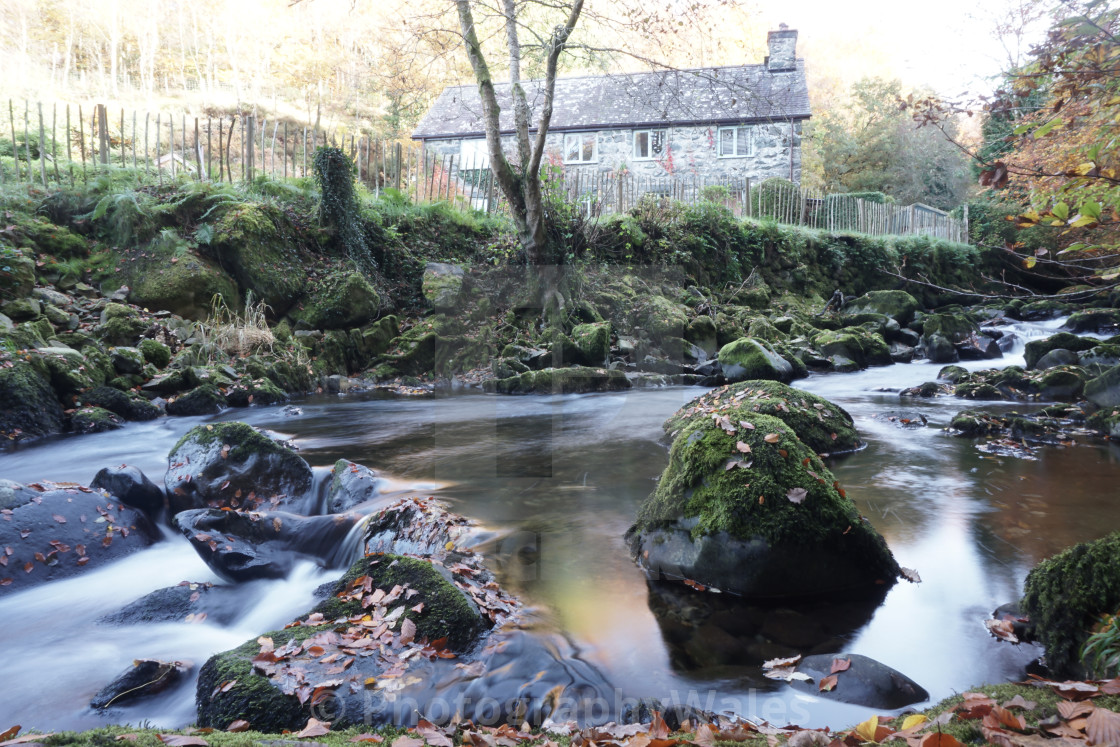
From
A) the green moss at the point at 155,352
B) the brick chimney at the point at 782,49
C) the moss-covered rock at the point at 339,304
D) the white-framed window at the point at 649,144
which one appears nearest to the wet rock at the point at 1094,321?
the moss-covered rock at the point at 339,304

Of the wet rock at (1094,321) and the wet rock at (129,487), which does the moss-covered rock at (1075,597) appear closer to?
the wet rock at (129,487)

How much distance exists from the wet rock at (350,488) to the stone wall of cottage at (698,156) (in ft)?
76.5

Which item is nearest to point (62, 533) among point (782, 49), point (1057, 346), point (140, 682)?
point (140, 682)

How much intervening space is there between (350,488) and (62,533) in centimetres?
207

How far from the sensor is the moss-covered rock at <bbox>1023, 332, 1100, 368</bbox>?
1156cm

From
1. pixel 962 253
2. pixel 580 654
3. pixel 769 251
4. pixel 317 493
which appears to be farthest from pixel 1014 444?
pixel 962 253

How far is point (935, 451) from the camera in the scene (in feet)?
23.6

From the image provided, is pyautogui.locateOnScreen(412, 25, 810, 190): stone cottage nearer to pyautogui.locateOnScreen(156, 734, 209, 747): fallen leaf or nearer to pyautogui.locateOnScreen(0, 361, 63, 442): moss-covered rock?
pyautogui.locateOnScreen(0, 361, 63, 442): moss-covered rock

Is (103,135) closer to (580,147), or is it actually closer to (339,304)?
(339,304)

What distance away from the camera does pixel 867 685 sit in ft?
9.25

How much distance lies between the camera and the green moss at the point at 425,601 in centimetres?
318

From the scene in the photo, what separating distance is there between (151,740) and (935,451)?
25.2ft

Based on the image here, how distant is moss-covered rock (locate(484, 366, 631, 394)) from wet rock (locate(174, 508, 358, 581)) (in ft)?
23.5

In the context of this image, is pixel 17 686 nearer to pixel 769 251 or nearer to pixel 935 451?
pixel 935 451
